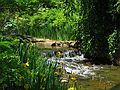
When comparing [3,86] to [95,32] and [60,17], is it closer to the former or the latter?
[95,32]

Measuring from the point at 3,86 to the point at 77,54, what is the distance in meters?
9.02

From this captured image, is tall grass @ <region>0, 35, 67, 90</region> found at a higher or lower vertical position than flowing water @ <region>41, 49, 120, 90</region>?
higher

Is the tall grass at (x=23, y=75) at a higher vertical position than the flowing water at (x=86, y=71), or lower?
higher

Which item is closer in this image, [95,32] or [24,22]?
[95,32]

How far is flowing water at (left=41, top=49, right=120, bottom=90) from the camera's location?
8250 mm

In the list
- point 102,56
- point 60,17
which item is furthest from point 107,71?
point 60,17

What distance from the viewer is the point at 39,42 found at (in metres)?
13.8

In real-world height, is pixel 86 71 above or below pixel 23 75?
below

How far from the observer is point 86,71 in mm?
10141

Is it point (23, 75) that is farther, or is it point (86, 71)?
point (86, 71)

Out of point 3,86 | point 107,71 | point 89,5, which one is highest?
point 89,5

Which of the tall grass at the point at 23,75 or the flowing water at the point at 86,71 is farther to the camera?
the flowing water at the point at 86,71

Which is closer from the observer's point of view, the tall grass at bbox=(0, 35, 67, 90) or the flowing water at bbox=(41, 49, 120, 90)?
the tall grass at bbox=(0, 35, 67, 90)

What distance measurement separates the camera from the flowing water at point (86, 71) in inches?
325
